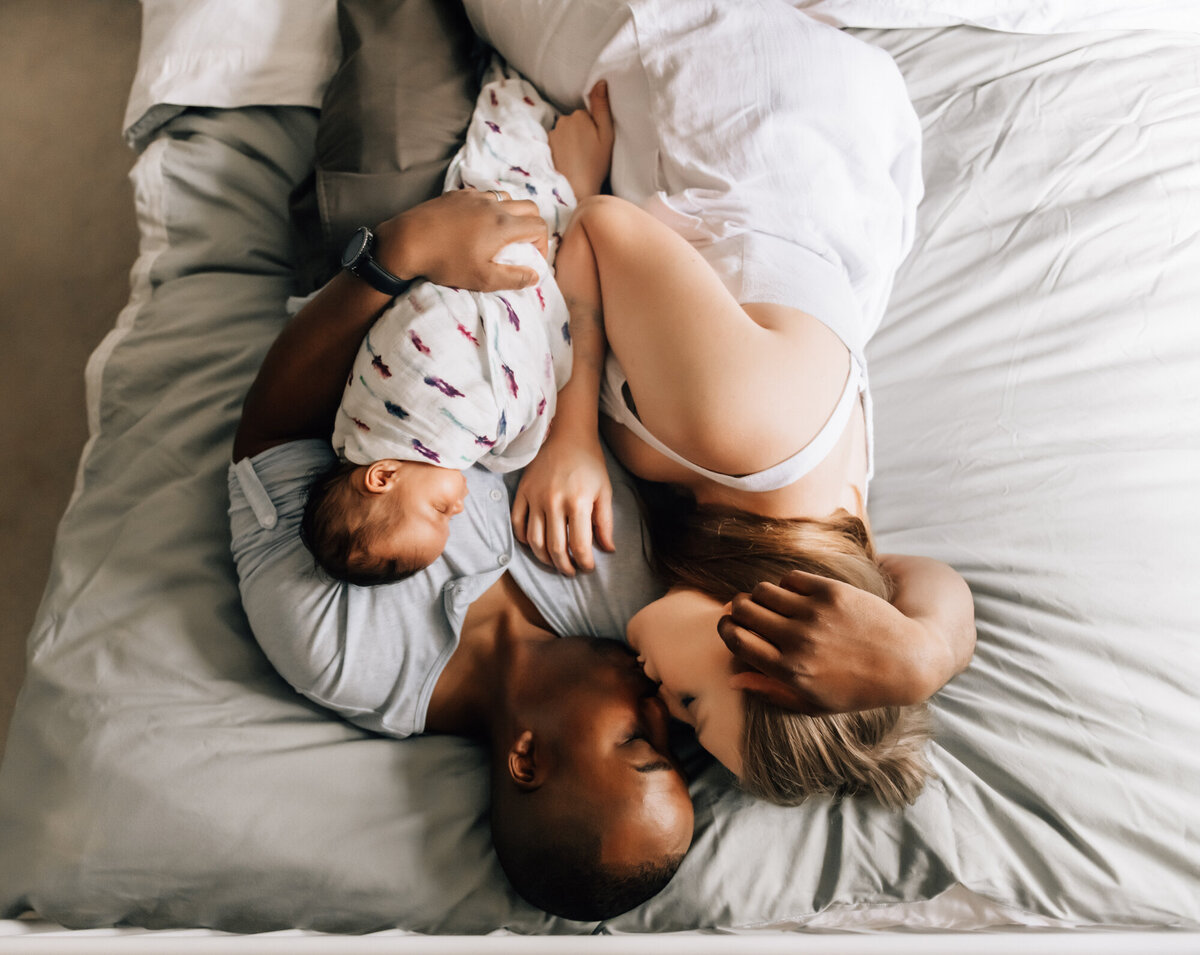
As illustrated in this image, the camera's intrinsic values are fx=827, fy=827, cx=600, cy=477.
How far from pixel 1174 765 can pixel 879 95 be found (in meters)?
0.81

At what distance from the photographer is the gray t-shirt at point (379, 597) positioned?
81 cm

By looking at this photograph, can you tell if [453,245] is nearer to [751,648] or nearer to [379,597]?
[379,597]

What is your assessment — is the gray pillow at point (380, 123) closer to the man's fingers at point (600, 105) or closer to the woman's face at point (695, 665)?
the man's fingers at point (600, 105)

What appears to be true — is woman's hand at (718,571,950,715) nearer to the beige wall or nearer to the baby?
the baby

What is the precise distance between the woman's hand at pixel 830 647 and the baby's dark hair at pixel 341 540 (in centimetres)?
33

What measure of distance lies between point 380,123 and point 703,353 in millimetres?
517

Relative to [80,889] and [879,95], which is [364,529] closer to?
[80,889]

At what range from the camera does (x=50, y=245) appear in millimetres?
1608

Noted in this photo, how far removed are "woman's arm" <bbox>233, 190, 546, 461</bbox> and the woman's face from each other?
37 centimetres

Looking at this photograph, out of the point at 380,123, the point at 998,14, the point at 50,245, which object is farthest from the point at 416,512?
the point at 50,245

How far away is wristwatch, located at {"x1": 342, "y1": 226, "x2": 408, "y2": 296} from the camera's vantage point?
82 cm

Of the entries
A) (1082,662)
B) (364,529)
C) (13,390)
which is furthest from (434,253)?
(13,390)

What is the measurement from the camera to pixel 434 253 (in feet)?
2.70

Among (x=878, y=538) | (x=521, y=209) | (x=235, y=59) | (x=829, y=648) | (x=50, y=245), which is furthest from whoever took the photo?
(x=50, y=245)
